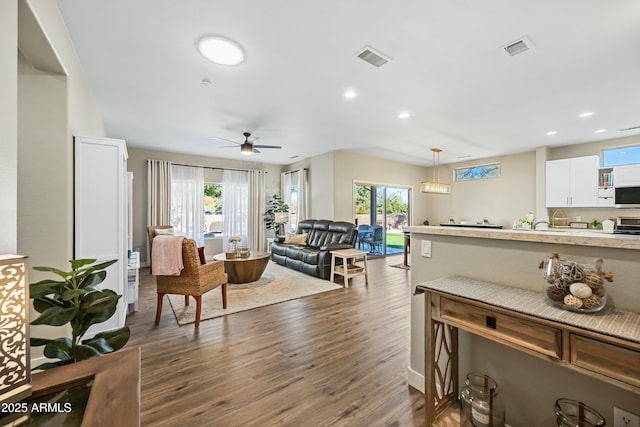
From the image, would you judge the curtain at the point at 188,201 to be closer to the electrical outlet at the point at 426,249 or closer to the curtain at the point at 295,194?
the curtain at the point at 295,194

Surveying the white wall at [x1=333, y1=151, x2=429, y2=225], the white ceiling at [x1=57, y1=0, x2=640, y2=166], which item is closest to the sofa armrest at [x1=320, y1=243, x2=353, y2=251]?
the white wall at [x1=333, y1=151, x2=429, y2=225]

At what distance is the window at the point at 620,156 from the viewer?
5.09 m

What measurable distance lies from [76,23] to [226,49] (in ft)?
3.76

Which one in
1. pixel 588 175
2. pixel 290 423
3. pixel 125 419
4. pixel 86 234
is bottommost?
pixel 290 423

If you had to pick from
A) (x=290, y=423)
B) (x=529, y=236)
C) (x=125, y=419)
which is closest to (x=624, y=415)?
(x=529, y=236)

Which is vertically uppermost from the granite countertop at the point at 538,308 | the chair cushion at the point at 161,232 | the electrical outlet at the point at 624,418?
the chair cushion at the point at 161,232

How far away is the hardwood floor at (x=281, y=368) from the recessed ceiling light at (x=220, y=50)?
2802mm

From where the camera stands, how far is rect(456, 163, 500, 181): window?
7.09 m

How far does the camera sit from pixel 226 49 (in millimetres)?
2432

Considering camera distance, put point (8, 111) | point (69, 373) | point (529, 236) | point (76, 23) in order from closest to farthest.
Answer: point (69, 373) < point (8, 111) < point (529, 236) < point (76, 23)

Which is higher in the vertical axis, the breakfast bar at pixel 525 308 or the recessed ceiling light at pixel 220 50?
the recessed ceiling light at pixel 220 50

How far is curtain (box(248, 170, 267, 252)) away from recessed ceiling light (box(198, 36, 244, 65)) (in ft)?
17.0

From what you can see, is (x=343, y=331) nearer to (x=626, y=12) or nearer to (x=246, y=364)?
(x=246, y=364)

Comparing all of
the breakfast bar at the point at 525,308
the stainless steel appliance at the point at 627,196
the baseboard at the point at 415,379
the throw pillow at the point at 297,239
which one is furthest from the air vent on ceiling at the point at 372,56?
the stainless steel appliance at the point at 627,196
